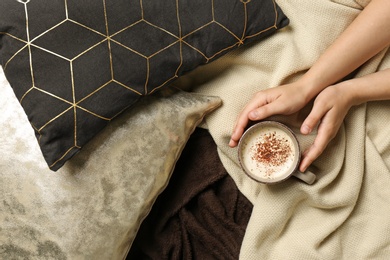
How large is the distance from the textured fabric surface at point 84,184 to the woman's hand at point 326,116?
0.88 feet

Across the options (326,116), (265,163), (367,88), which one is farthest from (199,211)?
(367,88)

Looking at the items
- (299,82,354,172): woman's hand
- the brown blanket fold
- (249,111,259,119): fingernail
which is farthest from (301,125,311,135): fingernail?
the brown blanket fold

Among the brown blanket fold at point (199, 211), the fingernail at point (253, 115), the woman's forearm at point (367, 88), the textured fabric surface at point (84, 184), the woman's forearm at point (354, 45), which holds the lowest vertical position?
the brown blanket fold at point (199, 211)

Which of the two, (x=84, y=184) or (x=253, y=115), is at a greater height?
(x=253, y=115)

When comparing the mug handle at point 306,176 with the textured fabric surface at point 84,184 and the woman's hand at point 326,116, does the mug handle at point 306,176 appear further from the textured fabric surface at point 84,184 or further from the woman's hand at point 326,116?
the textured fabric surface at point 84,184

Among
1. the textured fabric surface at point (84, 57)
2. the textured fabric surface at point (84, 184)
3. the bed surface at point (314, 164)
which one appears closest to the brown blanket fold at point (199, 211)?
the bed surface at point (314, 164)

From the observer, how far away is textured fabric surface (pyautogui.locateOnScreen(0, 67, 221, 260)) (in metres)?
0.90

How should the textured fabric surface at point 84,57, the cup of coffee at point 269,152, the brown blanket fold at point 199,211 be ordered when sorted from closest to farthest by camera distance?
the textured fabric surface at point 84,57 → the cup of coffee at point 269,152 → the brown blanket fold at point 199,211

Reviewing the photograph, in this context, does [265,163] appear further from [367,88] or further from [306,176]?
[367,88]

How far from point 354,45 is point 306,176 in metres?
0.31

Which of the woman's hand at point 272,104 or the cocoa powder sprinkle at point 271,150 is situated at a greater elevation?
the woman's hand at point 272,104

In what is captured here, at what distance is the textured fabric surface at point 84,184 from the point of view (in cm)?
90

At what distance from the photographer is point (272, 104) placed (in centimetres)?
95

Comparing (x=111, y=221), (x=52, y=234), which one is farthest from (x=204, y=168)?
(x=52, y=234)
